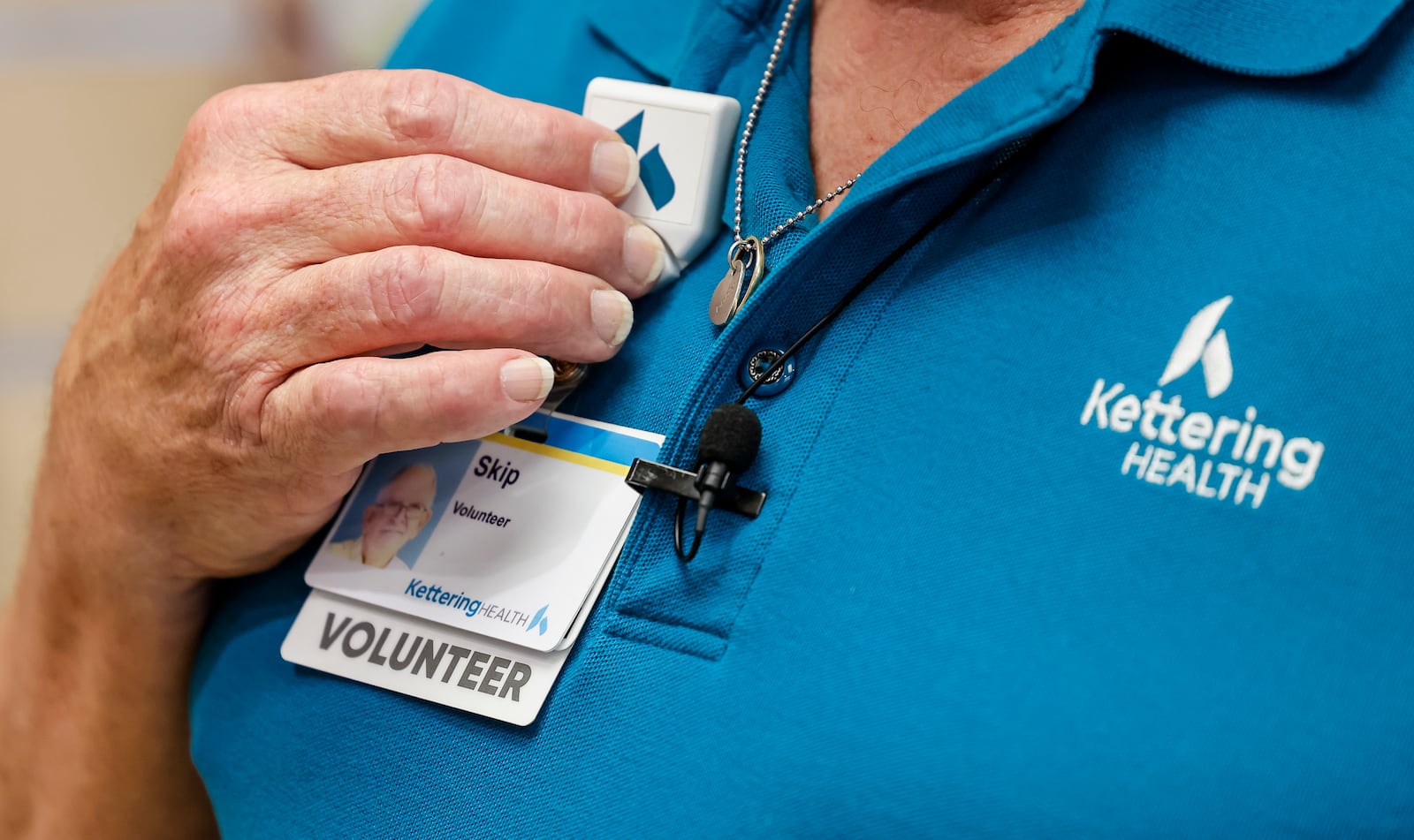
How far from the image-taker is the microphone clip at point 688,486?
0.68 metres

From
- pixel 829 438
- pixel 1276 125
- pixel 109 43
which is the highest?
pixel 109 43

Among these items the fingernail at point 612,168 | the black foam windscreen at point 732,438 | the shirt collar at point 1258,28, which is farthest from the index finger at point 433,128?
the shirt collar at point 1258,28

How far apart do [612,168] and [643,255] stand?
0.07 m

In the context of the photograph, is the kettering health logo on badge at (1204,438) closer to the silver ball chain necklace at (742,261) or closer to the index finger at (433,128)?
the silver ball chain necklace at (742,261)

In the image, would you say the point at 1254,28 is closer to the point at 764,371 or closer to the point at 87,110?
the point at 764,371

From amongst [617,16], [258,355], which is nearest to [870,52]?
[617,16]

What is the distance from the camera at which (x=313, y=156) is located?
80 cm

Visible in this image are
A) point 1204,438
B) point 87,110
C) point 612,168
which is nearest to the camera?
point 1204,438

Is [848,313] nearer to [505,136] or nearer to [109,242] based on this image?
[505,136]

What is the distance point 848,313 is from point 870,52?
10.5 inches

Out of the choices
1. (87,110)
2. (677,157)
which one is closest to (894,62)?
(677,157)

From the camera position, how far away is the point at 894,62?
0.82 m

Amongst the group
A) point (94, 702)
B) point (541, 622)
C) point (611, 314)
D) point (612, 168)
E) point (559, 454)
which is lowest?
point (94, 702)

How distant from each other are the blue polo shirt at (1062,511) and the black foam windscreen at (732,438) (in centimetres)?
2
